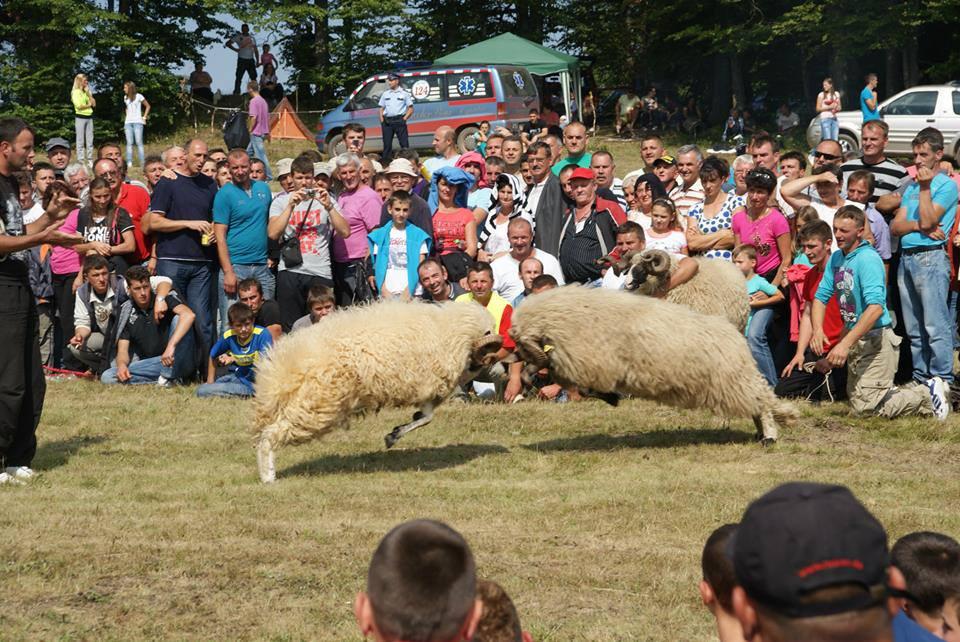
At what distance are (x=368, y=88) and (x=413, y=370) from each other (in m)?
24.0

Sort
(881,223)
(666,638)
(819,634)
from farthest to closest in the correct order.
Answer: (881,223), (666,638), (819,634)

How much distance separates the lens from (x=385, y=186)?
13.1 metres

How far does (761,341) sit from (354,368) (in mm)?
4775

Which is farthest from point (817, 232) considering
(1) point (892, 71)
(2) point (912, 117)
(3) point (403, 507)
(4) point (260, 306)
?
(1) point (892, 71)

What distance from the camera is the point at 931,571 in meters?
3.77

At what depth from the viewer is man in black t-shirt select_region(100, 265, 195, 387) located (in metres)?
12.8

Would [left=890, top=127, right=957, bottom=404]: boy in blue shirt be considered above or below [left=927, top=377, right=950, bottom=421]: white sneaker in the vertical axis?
above

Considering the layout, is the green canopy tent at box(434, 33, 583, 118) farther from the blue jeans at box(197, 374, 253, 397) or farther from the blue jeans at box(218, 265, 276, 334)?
the blue jeans at box(197, 374, 253, 397)

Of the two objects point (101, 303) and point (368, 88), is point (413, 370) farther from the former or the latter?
point (368, 88)

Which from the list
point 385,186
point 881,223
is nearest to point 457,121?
point 385,186

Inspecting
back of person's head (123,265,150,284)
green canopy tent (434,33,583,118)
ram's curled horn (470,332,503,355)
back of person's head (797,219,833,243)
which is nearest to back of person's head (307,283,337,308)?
back of person's head (123,265,150,284)

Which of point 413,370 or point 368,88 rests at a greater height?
point 368,88

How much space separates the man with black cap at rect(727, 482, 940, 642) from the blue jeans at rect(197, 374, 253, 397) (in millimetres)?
10070

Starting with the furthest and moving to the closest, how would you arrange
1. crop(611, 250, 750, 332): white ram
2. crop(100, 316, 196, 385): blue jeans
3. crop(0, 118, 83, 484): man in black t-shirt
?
crop(100, 316, 196, 385): blue jeans → crop(611, 250, 750, 332): white ram → crop(0, 118, 83, 484): man in black t-shirt
